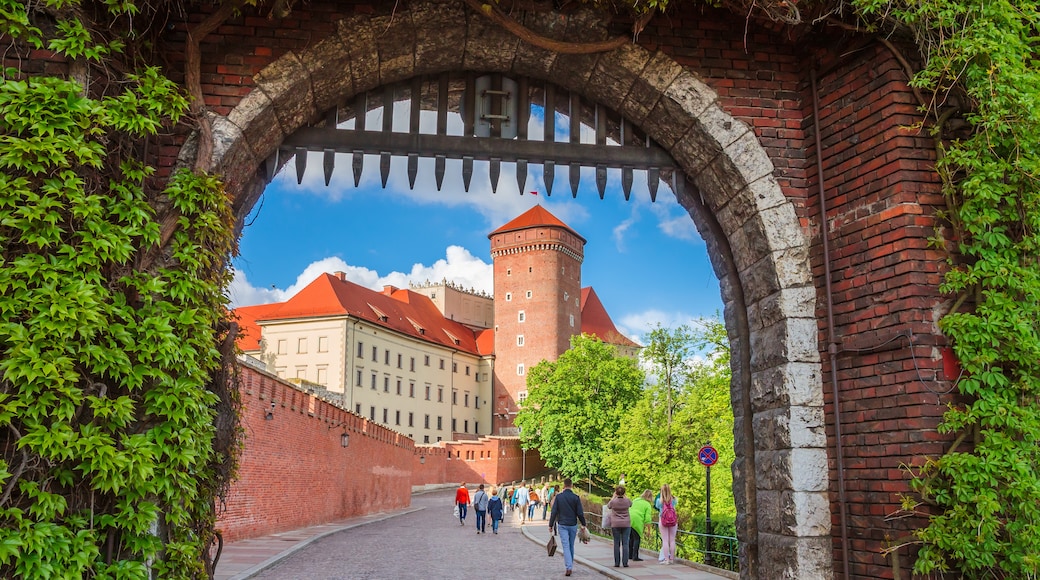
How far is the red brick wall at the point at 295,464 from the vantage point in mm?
15844

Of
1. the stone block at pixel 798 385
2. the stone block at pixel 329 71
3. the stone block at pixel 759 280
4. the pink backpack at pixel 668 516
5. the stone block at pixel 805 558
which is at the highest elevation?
the stone block at pixel 329 71

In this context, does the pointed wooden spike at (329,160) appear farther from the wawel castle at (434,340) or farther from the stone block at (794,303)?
the wawel castle at (434,340)

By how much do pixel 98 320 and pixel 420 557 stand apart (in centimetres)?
1114

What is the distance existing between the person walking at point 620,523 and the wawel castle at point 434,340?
1795 inches

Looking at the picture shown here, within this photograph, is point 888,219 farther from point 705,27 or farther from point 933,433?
point 705,27

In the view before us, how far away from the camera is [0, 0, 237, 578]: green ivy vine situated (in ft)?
14.5

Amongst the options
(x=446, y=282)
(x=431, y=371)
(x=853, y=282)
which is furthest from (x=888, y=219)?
(x=446, y=282)

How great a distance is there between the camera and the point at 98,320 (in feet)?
15.1

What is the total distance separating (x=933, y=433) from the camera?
515 cm

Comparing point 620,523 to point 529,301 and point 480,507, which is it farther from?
point 529,301

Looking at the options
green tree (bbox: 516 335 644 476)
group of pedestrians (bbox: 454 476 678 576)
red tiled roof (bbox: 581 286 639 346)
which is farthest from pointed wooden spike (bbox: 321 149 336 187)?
red tiled roof (bbox: 581 286 639 346)

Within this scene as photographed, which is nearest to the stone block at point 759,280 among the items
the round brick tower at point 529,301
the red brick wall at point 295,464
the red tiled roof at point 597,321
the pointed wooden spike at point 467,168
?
the pointed wooden spike at point 467,168

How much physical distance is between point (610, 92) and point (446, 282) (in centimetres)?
8047

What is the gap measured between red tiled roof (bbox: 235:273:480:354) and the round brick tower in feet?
18.6
